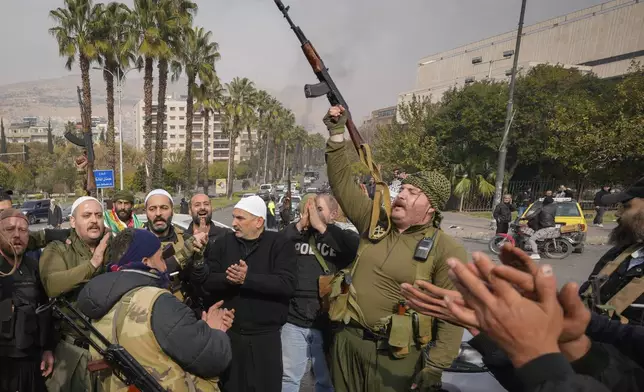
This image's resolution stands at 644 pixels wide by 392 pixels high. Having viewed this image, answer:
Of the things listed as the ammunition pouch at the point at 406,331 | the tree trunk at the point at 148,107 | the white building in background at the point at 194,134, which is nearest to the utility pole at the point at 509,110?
the ammunition pouch at the point at 406,331

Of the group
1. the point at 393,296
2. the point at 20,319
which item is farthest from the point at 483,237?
the point at 20,319

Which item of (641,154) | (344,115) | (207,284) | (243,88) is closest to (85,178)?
(207,284)

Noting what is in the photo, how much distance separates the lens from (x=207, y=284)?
111 inches

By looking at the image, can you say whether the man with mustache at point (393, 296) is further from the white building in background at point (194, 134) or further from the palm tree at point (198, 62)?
the white building in background at point (194, 134)

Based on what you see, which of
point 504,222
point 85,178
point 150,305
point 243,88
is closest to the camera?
point 150,305

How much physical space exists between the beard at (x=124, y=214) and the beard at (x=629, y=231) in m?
4.83

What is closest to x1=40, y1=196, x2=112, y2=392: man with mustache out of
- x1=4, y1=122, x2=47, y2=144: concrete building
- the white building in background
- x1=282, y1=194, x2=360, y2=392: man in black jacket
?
x1=282, y1=194, x2=360, y2=392: man in black jacket

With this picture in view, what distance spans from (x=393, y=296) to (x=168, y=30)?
21421 mm

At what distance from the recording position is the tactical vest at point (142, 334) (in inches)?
67.4

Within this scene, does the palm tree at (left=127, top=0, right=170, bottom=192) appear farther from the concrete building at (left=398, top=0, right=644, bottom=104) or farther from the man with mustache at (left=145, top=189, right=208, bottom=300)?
the concrete building at (left=398, top=0, right=644, bottom=104)

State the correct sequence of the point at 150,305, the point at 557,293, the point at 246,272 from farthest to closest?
the point at 246,272 → the point at 150,305 → the point at 557,293

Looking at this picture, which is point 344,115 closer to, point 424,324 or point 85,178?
point 424,324

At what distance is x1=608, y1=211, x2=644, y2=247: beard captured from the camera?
8.06 feet

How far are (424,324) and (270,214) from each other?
35.6ft
